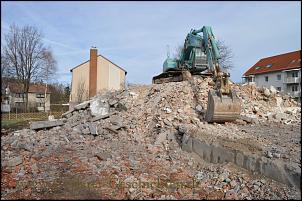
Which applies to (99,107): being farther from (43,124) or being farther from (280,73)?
(280,73)

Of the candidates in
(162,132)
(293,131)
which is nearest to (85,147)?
(162,132)

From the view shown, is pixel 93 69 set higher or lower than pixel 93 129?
higher

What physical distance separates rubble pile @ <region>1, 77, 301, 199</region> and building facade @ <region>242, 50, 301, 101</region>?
81.5 ft

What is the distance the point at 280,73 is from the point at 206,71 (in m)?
28.6

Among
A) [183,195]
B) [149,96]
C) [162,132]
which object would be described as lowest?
[183,195]

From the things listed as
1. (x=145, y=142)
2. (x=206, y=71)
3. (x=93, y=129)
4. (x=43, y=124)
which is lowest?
(x=145, y=142)

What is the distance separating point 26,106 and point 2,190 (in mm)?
30528

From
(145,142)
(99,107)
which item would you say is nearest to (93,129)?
(145,142)

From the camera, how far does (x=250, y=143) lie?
7.18 metres

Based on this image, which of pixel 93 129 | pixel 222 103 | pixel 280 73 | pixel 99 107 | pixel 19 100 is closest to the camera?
pixel 222 103

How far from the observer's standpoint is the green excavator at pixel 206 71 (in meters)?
9.52

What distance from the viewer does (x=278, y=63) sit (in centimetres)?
3972

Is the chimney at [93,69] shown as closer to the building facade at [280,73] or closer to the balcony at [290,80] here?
the building facade at [280,73]

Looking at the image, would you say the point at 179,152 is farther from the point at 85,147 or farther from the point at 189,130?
the point at 85,147
